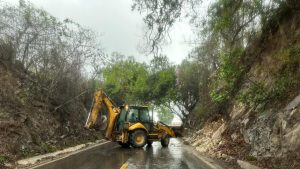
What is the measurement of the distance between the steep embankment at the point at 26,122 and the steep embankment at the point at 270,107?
27.2ft

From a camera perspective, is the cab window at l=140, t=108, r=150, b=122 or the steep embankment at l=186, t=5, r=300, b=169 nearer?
the steep embankment at l=186, t=5, r=300, b=169

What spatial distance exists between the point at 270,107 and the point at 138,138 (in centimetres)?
1033

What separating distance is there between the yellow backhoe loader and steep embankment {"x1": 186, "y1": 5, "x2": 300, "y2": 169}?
510 cm

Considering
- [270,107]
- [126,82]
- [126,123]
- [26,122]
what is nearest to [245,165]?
[270,107]

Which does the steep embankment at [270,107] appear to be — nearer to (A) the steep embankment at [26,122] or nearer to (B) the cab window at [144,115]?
(B) the cab window at [144,115]

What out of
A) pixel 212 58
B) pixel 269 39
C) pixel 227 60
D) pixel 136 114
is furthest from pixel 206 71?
pixel 227 60

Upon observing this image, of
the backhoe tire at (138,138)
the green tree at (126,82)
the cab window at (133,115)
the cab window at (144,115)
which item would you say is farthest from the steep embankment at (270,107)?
the green tree at (126,82)

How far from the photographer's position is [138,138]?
75.7ft

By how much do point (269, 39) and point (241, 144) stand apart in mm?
6651

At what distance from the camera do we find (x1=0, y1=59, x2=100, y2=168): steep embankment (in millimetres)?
15297

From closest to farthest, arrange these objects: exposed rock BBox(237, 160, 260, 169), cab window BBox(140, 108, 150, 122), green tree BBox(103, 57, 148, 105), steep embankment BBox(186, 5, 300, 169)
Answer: exposed rock BBox(237, 160, 260, 169) → steep embankment BBox(186, 5, 300, 169) → cab window BBox(140, 108, 150, 122) → green tree BBox(103, 57, 148, 105)

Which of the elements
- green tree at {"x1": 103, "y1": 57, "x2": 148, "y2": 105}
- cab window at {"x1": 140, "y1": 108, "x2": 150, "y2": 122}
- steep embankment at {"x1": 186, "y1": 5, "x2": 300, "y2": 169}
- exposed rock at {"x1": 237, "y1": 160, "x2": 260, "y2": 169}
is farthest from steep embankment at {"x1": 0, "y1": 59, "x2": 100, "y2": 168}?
green tree at {"x1": 103, "y1": 57, "x2": 148, "y2": 105}

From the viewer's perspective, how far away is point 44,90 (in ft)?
77.9

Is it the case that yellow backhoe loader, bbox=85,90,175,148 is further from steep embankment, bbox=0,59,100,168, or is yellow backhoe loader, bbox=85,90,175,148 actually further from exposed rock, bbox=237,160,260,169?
exposed rock, bbox=237,160,260,169
